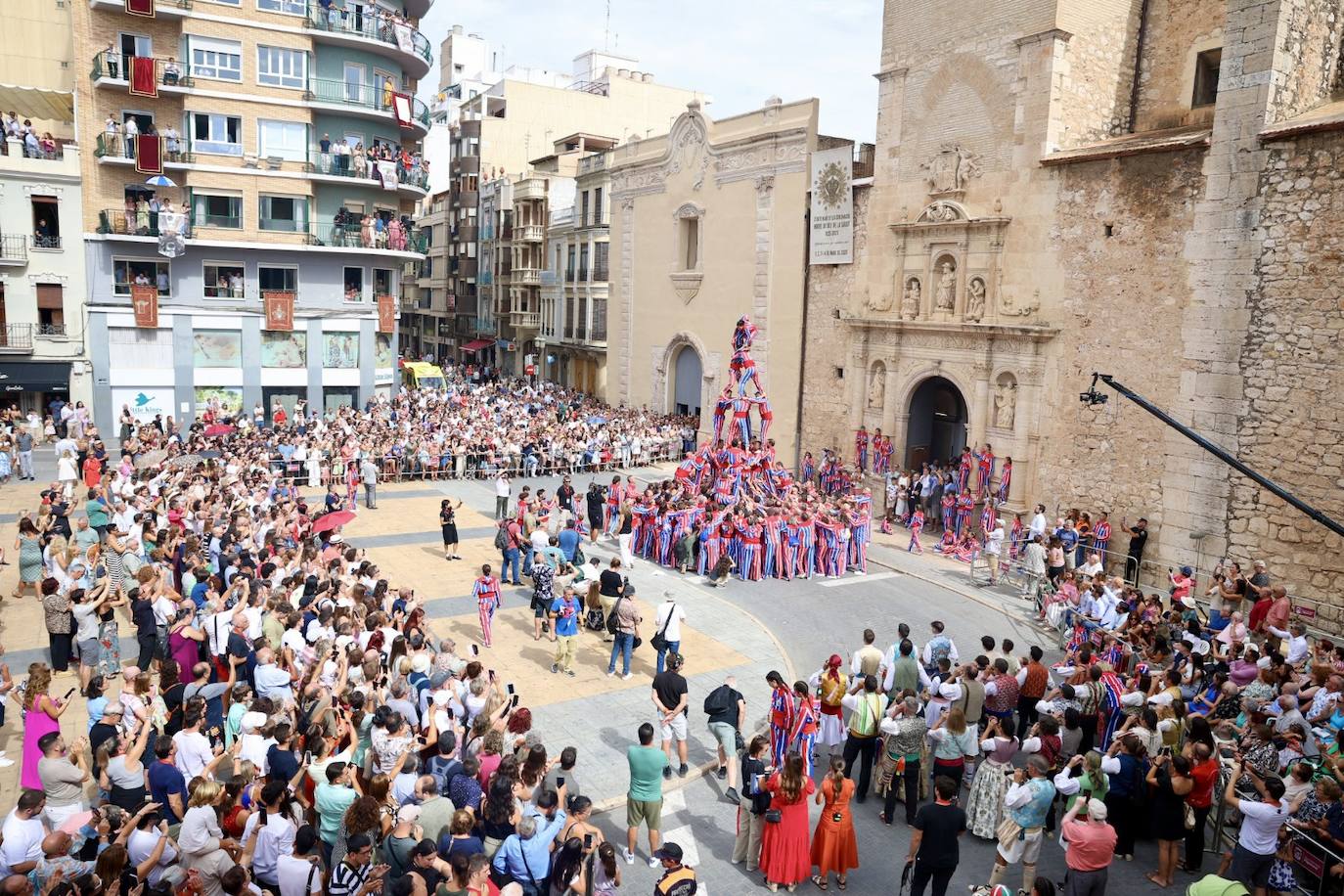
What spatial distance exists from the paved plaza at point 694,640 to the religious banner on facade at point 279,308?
1095cm

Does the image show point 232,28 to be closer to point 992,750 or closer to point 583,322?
point 583,322

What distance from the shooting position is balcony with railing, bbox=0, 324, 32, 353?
3098cm

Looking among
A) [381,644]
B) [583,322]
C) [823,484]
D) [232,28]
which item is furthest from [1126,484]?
[232,28]

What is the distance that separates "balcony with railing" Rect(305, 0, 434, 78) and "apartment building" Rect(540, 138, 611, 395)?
32.2 feet

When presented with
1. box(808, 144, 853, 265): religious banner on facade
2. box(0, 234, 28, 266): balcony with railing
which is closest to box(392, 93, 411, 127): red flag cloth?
box(0, 234, 28, 266): balcony with railing

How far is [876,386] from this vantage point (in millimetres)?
27656

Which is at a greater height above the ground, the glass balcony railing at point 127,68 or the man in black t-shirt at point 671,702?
the glass balcony railing at point 127,68

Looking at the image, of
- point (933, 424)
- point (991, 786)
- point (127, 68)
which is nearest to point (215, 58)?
point (127, 68)

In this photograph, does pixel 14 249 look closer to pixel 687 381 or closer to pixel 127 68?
pixel 127 68

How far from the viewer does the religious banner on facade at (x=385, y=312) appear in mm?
36969

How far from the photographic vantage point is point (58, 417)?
31984 millimetres

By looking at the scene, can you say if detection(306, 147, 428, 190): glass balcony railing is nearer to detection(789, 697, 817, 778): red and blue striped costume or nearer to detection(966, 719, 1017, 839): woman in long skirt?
detection(789, 697, 817, 778): red and blue striped costume

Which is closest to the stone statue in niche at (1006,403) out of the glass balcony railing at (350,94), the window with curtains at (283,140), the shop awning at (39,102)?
the glass balcony railing at (350,94)

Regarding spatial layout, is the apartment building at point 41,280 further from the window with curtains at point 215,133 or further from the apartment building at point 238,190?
the window with curtains at point 215,133
